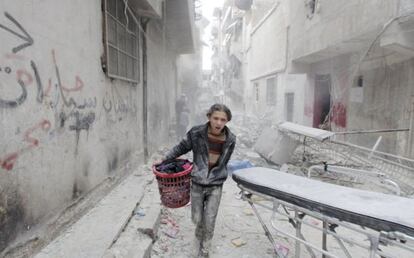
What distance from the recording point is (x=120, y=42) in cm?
464

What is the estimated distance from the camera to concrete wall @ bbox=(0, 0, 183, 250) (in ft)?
6.82

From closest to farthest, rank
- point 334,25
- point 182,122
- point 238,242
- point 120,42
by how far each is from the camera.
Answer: point 238,242, point 120,42, point 334,25, point 182,122

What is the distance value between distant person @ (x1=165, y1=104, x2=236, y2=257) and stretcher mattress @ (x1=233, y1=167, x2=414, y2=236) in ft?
1.00

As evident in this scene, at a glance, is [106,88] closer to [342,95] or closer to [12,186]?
[12,186]

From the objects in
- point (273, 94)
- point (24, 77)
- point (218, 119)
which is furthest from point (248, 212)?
point (273, 94)

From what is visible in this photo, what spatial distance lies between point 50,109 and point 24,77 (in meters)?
0.43

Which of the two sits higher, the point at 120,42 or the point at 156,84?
the point at 120,42

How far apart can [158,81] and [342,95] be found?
5.86 metres

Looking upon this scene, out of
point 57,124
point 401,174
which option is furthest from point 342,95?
point 57,124

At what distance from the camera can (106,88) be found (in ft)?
12.9

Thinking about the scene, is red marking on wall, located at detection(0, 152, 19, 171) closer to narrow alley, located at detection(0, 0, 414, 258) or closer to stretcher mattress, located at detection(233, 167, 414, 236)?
narrow alley, located at detection(0, 0, 414, 258)

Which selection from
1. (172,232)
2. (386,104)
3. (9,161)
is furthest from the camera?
(386,104)

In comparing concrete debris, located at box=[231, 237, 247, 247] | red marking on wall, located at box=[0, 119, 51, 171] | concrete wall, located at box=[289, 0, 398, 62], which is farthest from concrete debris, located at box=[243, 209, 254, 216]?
concrete wall, located at box=[289, 0, 398, 62]

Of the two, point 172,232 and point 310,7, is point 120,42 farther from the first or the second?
point 310,7
